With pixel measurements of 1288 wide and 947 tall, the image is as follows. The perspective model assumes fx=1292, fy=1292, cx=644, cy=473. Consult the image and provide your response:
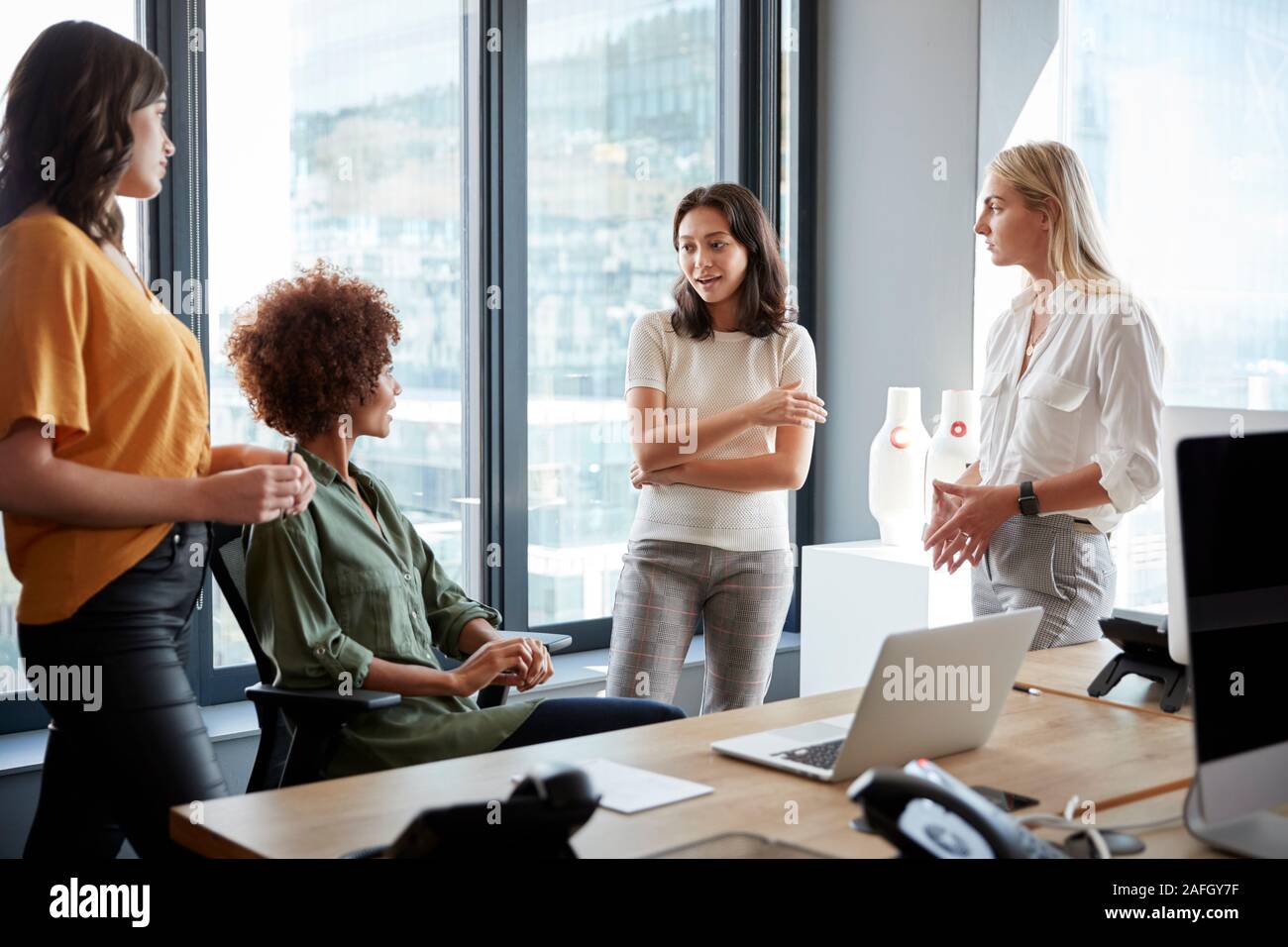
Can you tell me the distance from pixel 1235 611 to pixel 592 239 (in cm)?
329

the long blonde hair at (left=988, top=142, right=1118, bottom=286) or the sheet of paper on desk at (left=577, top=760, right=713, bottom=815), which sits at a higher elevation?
the long blonde hair at (left=988, top=142, right=1118, bottom=286)

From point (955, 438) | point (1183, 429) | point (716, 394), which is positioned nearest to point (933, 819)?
point (1183, 429)

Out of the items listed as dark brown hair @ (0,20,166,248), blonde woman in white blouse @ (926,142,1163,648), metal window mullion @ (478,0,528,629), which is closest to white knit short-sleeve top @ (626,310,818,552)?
blonde woman in white blouse @ (926,142,1163,648)

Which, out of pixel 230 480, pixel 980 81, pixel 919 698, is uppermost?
pixel 980 81

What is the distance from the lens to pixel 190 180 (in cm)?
338

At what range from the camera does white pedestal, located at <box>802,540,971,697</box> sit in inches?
149

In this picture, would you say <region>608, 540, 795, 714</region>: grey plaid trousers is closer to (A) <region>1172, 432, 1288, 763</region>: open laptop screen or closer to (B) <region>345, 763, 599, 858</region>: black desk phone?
(A) <region>1172, 432, 1288, 763</region>: open laptop screen

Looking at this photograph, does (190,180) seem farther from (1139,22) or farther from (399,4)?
(1139,22)

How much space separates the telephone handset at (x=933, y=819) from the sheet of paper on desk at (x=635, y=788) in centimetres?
38

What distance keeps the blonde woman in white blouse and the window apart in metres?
1.06

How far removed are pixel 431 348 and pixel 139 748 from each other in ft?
7.72

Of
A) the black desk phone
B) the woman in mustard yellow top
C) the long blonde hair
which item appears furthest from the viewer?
the long blonde hair

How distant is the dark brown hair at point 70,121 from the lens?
1.82m

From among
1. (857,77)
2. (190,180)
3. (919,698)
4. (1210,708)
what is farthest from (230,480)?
(857,77)
